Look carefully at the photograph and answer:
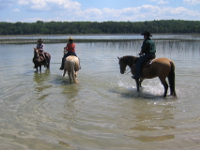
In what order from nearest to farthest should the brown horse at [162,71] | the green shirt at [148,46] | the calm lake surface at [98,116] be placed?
the calm lake surface at [98,116] → the brown horse at [162,71] → the green shirt at [148,46]

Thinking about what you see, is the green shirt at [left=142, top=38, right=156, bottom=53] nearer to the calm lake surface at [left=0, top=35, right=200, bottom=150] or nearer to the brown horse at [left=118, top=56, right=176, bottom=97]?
the brown horse at [left=118, top=56, right=176, bottom=97]

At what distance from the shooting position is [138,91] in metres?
8.53

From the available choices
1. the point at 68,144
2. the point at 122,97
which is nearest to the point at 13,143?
the point at 68,144

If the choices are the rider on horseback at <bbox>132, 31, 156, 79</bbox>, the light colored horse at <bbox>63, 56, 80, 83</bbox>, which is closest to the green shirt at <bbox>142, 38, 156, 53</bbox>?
the rider on horseback at <bbox>132, 31, 156, 79</bbox>

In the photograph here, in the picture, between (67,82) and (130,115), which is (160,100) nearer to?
(130,115)

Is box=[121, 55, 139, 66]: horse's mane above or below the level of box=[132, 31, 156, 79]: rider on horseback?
below

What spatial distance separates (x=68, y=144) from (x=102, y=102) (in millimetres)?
2854

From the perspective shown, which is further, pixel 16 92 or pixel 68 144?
pixel 16 92

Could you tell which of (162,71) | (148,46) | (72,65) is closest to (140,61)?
(148,46)

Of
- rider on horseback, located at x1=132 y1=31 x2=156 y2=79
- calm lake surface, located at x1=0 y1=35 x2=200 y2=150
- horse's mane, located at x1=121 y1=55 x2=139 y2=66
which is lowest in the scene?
calm lake surface, located at x1=0 y1=35 x2=200 y2=150

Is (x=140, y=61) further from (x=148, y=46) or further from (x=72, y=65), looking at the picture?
(x=72, y=65)

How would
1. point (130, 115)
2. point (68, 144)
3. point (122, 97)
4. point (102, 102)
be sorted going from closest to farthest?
point (68, 144)
point (130, 115)
point (102, 102)
point (122, 97)

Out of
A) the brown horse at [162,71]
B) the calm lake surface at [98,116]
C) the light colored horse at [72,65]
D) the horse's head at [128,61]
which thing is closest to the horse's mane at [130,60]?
the horse's head at [128,61]

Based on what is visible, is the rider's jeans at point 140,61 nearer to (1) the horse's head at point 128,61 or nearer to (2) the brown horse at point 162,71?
(2) the brown horse at point 162,71
